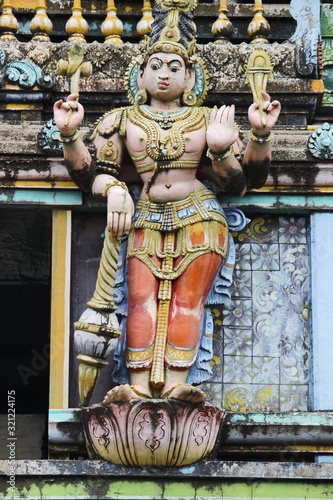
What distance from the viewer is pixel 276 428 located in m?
9.28

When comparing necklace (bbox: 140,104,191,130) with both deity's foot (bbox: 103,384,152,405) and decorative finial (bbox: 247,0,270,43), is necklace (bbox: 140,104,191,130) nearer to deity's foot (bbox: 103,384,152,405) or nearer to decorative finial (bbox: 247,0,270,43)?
decorative finial (bbox: 247,0,270,43)

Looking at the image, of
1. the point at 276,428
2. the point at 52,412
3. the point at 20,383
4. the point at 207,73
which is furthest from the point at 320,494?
the point at 20,383

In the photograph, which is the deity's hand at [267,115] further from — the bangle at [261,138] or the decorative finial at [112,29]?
the decorative finial at [112,29]

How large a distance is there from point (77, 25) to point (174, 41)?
2.75 ft

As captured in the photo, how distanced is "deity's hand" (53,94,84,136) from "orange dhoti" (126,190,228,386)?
2.41ft

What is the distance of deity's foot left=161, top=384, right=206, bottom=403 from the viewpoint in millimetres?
8969

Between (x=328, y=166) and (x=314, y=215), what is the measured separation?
318 millimetres

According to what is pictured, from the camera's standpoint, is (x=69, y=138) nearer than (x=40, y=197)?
Yes

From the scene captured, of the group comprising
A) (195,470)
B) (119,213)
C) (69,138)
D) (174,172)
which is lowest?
(195,470)

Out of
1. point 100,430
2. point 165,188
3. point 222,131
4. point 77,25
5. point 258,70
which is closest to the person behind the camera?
point 100,430

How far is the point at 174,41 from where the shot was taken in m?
9.74

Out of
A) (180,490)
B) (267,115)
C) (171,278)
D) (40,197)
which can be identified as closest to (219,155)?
(267,115)

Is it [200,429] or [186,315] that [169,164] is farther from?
[200,429]

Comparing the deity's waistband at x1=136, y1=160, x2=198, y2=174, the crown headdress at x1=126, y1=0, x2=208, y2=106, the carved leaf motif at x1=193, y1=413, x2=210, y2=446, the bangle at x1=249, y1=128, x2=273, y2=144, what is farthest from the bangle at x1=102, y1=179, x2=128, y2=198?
the carved leaf motif at x1=193, y1=413, x2=210, y2=446
